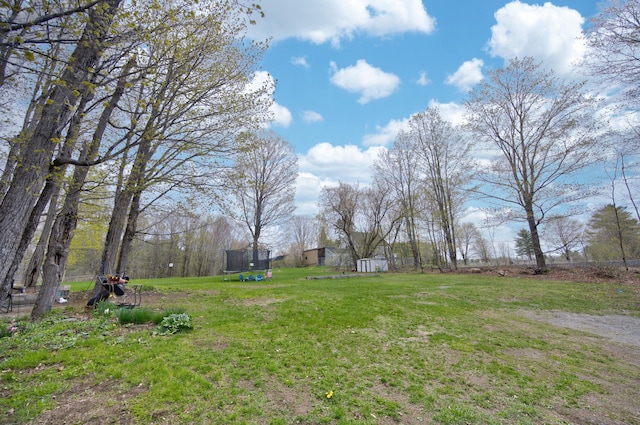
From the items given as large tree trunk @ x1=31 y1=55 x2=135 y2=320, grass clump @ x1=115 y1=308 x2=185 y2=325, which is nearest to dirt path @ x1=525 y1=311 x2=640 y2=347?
grass clump @ x1=115 y1=308 x2=185 y2=325

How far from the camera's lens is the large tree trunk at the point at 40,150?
330 centimetres

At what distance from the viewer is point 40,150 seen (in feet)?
11.6

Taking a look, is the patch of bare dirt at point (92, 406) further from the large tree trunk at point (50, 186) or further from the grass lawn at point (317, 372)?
the large tree trunk at point (50, 186)

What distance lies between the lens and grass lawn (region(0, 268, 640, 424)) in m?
2.55

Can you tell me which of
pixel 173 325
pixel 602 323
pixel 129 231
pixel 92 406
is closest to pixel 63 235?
pixel 129 231

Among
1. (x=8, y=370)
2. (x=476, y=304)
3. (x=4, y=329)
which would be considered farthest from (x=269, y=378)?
(x=476, y=304)

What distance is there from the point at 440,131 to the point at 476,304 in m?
17.2

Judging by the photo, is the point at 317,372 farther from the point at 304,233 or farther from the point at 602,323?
the point at 304,233

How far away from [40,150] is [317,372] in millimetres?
4565

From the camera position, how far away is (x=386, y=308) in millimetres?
7062

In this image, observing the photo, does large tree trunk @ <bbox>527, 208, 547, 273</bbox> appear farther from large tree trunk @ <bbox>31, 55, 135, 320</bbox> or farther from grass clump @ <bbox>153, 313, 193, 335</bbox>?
large tree trunk @ <bbox>31, 55, 135, 320</bbox>

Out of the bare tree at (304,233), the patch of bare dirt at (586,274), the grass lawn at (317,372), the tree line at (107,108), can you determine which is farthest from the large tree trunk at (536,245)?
the bare tree at (304,233)

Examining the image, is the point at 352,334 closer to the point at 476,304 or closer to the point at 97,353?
the point at 97,353

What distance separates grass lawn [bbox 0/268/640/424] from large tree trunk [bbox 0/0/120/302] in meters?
1.56
